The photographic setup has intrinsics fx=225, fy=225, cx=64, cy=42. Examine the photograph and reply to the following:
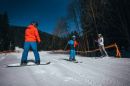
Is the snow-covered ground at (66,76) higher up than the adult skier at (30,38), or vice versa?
the adult skier at (30,38)

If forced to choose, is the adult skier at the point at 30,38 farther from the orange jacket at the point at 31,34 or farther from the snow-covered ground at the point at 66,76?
the snow-covered ground at the point at 66,76

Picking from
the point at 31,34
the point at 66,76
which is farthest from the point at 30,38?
the point at 66,76

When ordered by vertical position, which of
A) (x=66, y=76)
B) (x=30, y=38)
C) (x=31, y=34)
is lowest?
(x=66, y=76)

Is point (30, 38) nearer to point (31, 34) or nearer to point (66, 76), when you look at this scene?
point (31, 34)

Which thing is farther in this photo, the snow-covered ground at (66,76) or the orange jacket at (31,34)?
the orange jacket at (31,34)

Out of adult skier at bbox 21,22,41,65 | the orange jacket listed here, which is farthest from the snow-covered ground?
the orange jacket

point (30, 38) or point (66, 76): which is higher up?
point (30, 38)

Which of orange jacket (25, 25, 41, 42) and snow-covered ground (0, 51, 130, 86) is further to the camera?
orange jacket (25, 25, 41, 42)

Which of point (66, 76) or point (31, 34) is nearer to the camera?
point (66, 76)

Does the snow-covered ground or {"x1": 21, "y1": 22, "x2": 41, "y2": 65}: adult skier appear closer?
the snow-covered ground

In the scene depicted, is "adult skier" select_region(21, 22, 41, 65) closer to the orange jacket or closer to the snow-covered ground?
the orange jacket

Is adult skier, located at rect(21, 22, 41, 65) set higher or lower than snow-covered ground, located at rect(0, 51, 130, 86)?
higher

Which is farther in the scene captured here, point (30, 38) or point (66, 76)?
point (30, 38)

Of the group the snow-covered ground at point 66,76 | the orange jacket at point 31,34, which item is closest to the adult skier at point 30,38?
the orange jacket at point 31,34
